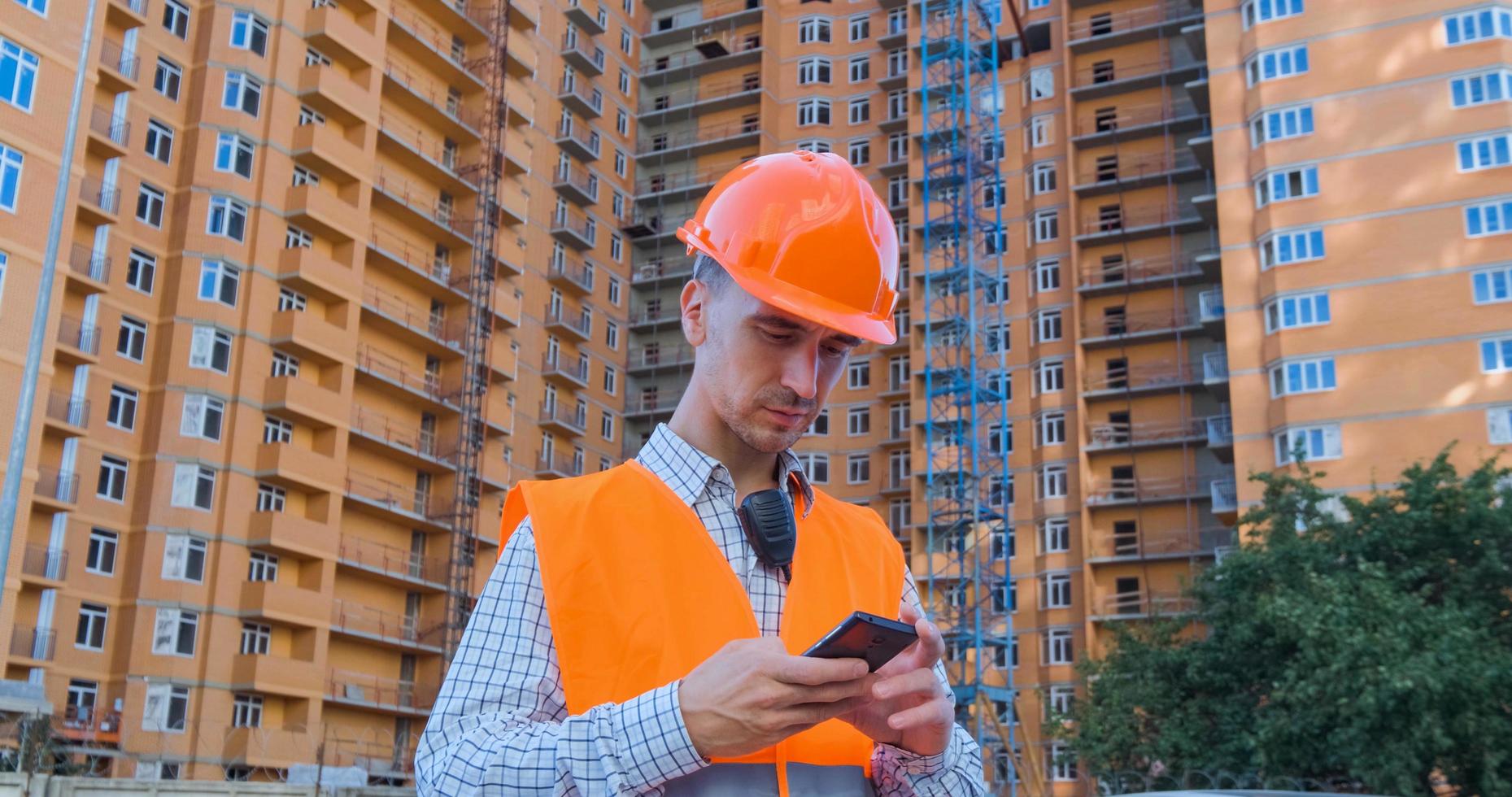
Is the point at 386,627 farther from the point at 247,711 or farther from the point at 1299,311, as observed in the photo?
the point at 1299,311

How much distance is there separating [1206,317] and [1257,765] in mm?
24873

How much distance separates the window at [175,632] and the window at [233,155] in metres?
13.7

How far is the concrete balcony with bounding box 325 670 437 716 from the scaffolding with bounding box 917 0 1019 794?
20774mm

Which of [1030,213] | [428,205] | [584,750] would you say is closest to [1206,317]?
[1030,213]

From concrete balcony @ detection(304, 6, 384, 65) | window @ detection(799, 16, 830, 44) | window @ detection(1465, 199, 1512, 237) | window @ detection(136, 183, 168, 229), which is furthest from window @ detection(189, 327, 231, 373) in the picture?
window @ detection(1465, 199, 1512, 237)

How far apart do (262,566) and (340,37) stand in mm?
17832

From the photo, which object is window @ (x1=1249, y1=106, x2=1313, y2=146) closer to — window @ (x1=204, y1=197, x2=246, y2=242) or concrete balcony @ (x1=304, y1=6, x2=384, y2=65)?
concrete balcony @ (x1=304, y1=6, x2=384, y2=65)

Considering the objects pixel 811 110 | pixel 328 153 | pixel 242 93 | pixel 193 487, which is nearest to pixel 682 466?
pixel 193 487

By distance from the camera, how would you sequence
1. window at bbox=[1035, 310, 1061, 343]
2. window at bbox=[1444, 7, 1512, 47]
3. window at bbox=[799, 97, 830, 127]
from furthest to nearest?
window at bbox=[799, 97, 830, 127] → window at bbox=[1035, 310, 1061, 343] → window at bbox=[1444, 7, 1512, 47]

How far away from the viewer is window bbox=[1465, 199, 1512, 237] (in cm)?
4459

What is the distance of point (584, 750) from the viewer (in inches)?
83.3

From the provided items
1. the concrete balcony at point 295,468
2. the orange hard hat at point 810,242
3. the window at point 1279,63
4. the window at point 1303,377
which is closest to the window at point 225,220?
the concrete balcony at point 295,468

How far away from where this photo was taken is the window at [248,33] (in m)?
44.9

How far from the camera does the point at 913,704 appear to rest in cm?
229
